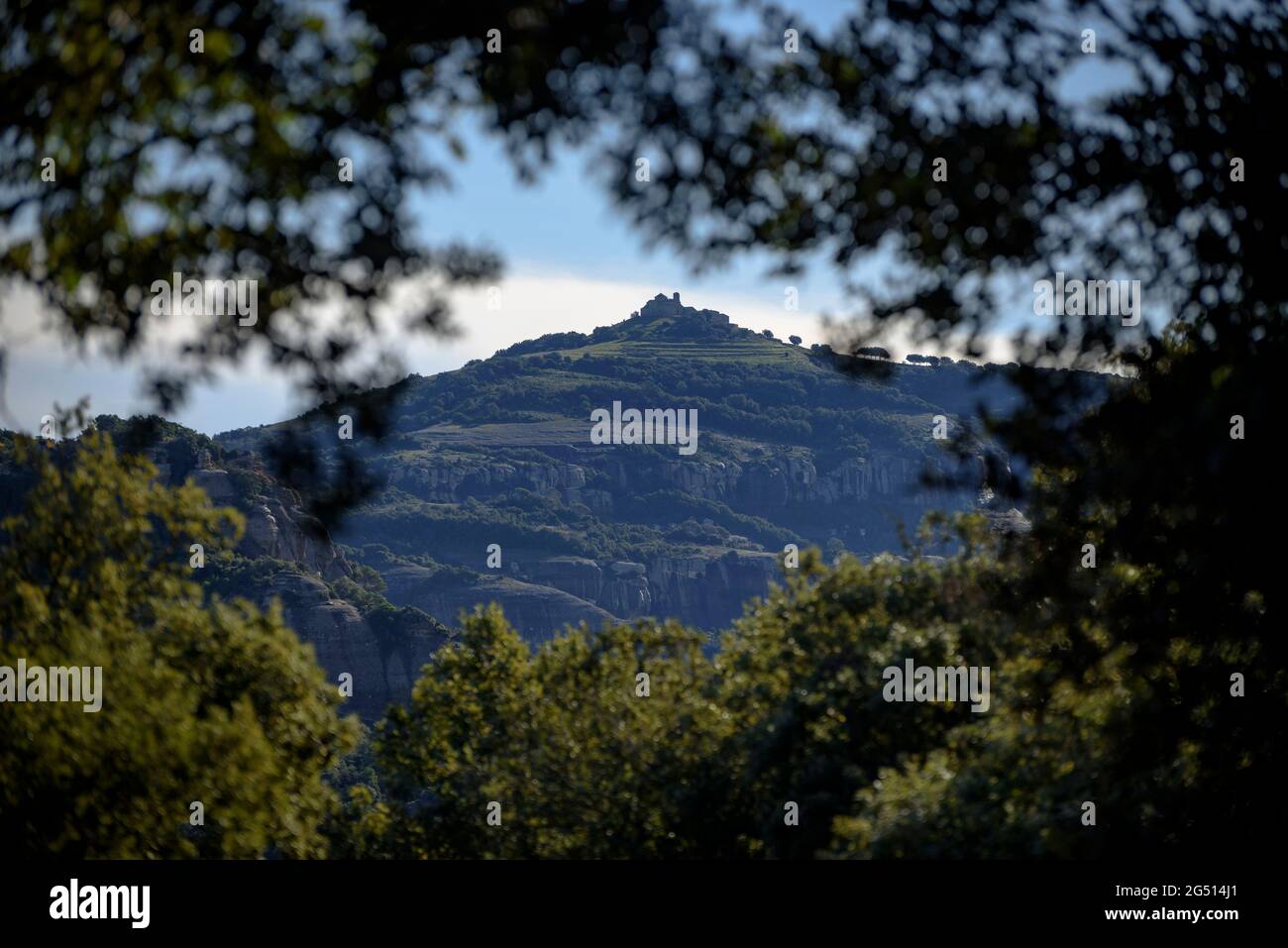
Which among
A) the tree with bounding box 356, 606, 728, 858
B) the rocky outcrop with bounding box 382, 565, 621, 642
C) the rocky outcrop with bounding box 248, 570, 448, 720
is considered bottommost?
the tree with bounding box 356, 606, 728, 858

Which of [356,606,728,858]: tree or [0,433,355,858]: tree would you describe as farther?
[356,606,728,858]: tree

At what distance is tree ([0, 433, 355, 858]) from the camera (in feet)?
34.5

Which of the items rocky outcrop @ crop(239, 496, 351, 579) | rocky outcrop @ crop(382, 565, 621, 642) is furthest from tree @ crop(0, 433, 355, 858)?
rocky outcrop @ crop(382, 565, 621, 642)

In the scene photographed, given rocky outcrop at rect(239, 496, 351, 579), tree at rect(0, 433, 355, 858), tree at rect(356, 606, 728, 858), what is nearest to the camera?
tree at rect(0, 433, 355, 858)

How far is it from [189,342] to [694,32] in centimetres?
384

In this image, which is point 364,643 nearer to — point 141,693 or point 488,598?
point 141,693

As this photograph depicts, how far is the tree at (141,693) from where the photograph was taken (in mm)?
10523

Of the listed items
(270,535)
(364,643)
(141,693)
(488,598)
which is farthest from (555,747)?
(488,598)

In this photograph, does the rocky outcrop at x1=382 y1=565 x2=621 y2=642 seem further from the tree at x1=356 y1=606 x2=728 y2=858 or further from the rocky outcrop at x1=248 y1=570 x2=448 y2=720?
the tree at x1=356 y1=606 x2=728 y2=858

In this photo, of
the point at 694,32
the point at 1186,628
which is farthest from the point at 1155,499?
the point at 694,32

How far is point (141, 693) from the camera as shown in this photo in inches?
436

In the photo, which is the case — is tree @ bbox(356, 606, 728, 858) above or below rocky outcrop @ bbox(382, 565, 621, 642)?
below
